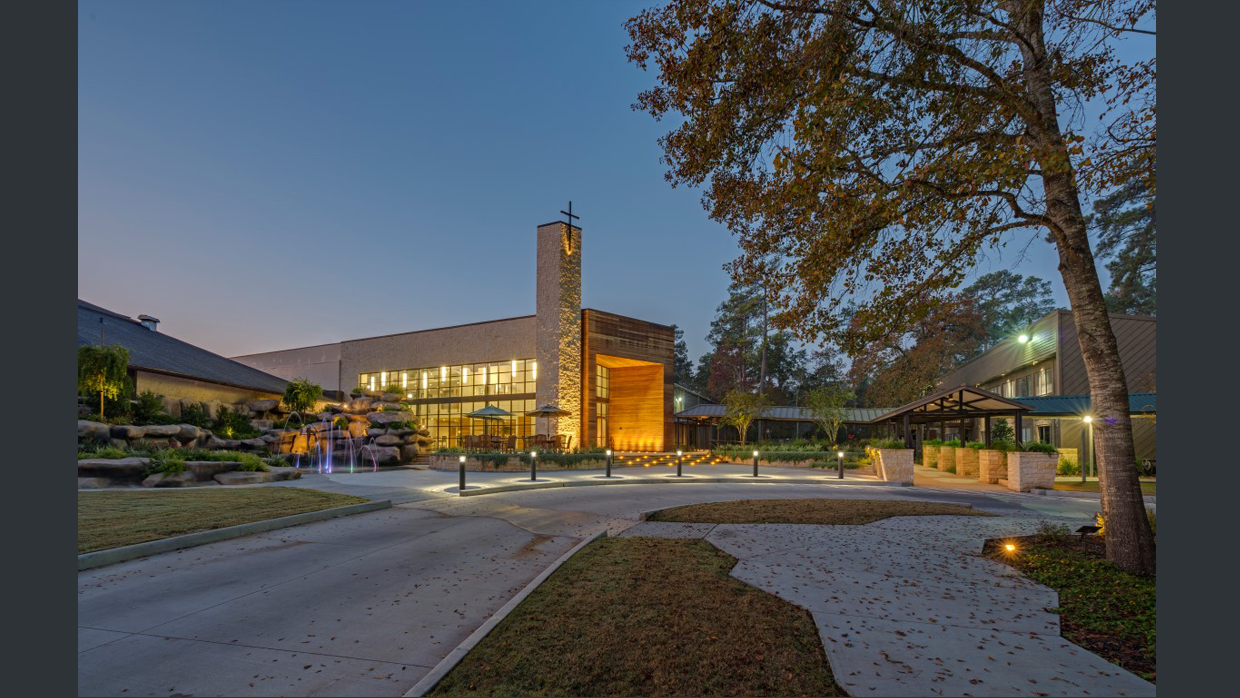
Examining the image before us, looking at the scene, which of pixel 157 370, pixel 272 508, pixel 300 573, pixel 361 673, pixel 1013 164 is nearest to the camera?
pixel 361 673

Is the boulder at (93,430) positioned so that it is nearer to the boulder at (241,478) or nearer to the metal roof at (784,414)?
the boulder at (241,478)

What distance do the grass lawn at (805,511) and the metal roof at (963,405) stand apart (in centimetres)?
928

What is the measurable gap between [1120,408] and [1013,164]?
328 cm

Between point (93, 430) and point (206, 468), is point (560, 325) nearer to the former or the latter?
point (206, 468)

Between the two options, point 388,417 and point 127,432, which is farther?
point 388,417

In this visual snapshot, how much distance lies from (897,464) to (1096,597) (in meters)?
14.7

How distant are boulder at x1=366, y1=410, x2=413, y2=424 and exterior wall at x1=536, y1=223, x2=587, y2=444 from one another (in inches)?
262

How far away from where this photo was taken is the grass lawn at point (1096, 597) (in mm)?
4363

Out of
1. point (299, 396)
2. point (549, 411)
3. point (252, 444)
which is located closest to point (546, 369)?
point (549, 411)

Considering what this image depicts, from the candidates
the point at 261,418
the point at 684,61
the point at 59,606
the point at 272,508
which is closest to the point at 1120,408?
the point at 684,61

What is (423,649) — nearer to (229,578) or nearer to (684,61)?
(229,578)

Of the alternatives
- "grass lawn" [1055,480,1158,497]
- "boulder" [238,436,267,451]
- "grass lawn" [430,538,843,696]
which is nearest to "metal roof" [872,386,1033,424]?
"grass lawn" [1055,480,1158,497]

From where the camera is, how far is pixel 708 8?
22.1 feet

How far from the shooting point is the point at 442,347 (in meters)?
34.6
